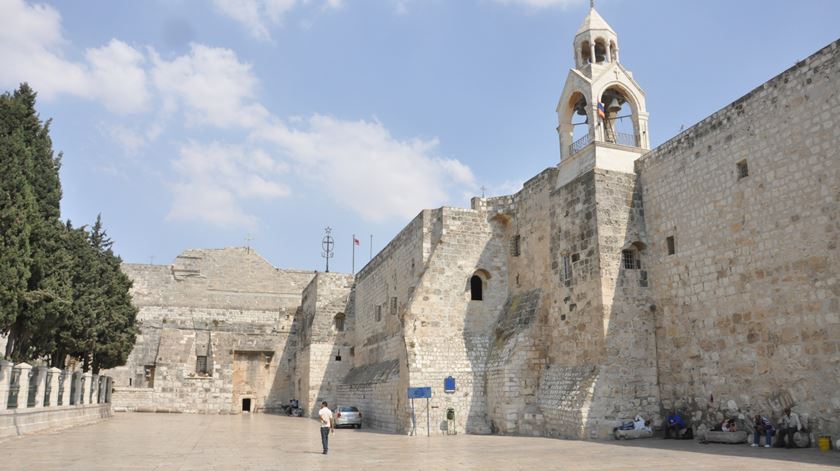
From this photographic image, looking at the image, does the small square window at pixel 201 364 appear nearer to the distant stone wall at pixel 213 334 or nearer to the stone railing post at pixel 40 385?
the distant stone wall at pixel 213 334

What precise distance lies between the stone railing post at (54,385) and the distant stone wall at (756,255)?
16501 mm

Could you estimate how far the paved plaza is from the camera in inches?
392

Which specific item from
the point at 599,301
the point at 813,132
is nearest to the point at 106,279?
the point at 599,301

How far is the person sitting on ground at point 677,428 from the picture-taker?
14.1 metres

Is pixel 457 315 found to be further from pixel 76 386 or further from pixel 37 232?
pixel 76 386

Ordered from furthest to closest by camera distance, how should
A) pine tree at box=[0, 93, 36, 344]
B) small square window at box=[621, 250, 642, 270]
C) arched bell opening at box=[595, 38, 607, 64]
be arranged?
arched bell opening at box=[595, 38, 607, 64]
small square window at box=[621, 250, 642, 270]
pine tree at box=[0, 93, 36, 344]

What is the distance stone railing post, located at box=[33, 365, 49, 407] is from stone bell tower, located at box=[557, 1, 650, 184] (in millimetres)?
15312

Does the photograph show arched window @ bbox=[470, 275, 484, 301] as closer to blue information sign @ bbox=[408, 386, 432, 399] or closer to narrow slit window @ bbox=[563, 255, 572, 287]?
blue information sign @ bbox=[408, 386, 432, 399]

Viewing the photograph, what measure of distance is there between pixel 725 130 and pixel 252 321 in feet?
101

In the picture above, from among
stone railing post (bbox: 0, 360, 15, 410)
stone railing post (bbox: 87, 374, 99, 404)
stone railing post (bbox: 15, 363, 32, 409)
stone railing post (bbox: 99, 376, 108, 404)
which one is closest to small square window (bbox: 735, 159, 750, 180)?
stone railing post (bbox: 0, 360, 15, 410)

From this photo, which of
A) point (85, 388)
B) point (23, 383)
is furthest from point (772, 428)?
point (85, 388)

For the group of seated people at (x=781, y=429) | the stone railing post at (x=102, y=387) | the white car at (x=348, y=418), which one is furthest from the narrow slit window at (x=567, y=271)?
the stone railing post at (x=102, y=387)

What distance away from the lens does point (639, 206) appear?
1652cm

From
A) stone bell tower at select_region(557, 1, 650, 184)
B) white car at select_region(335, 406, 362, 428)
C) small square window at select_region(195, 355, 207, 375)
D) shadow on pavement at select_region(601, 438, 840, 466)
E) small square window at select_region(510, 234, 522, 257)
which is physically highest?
stone bell tower at select_region(557, 1, 650, 184)
